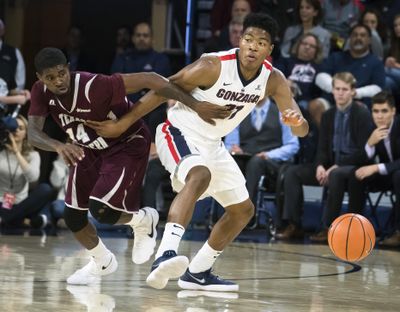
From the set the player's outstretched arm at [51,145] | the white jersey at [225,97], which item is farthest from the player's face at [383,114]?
the player's outstretched arm at [51,145]

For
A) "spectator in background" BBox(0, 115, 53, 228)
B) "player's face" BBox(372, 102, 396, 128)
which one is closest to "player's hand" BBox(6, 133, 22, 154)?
"spectator in background" BBox(0, 115, 53, 228)

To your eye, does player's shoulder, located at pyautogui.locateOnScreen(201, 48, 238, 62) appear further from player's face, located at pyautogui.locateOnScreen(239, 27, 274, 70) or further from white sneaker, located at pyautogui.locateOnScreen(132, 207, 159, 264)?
white sneaker, located at pyautogui.locateOnScreen(132, 207, 159, 264)

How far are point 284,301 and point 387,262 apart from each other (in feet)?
10.0

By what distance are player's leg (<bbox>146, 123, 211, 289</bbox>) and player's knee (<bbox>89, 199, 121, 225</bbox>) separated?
0.43 m

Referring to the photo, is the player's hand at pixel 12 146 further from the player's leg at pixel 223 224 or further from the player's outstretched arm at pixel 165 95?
the player's leg at pixel 223 224

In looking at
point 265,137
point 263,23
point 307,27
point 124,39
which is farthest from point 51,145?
point 124,39

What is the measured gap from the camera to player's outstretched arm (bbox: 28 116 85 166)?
557 cm

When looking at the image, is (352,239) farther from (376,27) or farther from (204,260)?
(376,27)

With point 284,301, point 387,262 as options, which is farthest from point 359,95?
point 284,301

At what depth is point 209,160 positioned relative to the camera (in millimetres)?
5734

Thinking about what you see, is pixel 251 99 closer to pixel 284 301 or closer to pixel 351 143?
pixel 284 301

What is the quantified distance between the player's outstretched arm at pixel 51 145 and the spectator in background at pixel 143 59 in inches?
235

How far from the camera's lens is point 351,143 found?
1030cm

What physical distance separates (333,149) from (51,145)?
528cm
